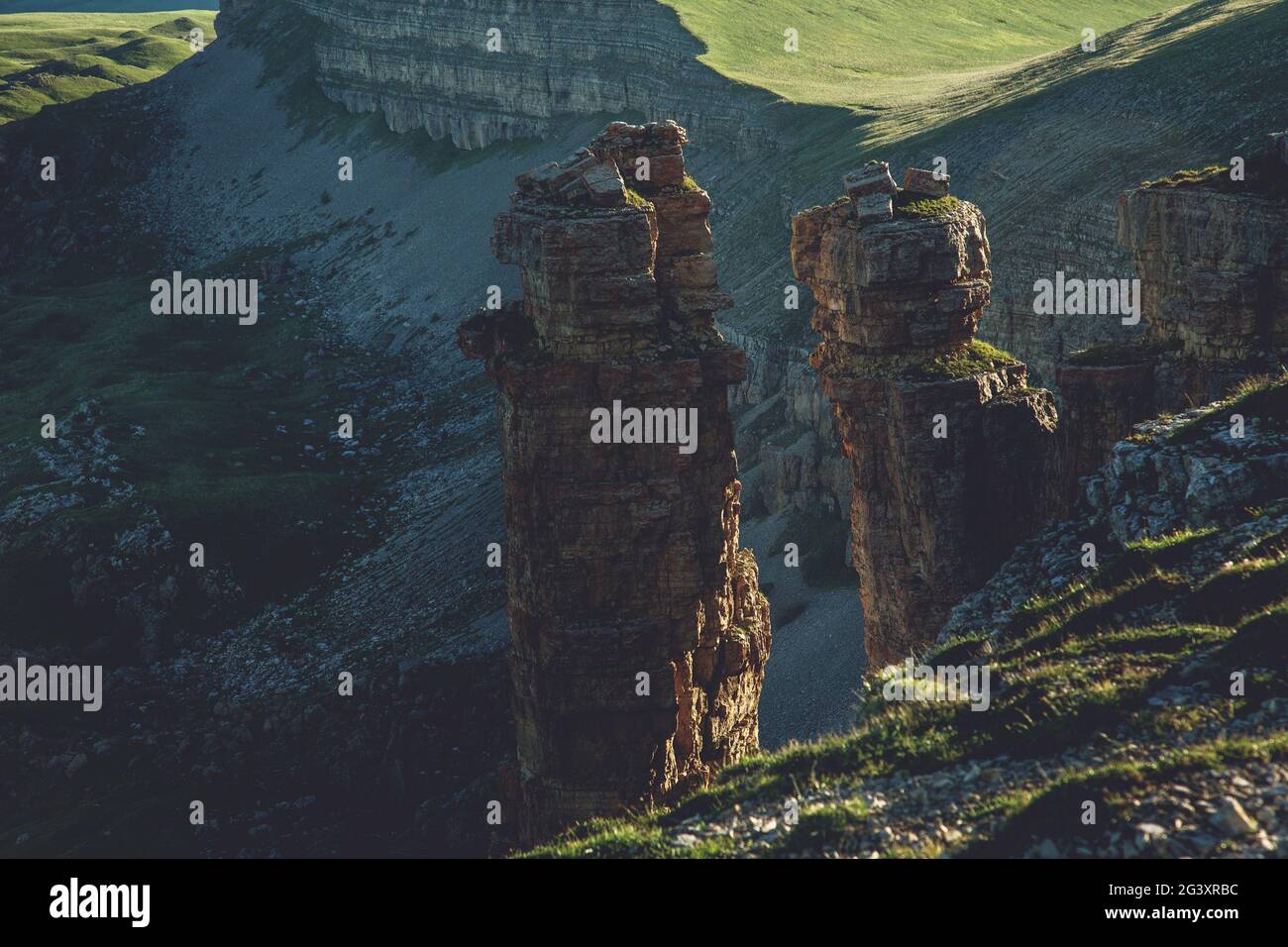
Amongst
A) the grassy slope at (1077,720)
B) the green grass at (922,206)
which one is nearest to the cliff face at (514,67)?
the green grass at (922,206)

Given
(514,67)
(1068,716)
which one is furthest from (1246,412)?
(514,67)

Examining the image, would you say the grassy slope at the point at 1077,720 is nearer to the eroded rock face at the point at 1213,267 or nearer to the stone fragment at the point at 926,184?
the eroded rock face at the point at 1213,267

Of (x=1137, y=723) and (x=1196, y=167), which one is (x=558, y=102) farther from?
(x=1137, y=723)

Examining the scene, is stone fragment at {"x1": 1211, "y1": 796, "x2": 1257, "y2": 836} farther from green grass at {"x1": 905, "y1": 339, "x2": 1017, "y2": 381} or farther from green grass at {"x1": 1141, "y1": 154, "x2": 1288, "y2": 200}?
green grass at {"x1": 1141, "y1": 154, "x2": 1288, "y2": 200}

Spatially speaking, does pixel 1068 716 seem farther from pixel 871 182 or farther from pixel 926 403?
pixel 871 182

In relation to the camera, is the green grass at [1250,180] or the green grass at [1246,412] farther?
the green grass at [1250,180]

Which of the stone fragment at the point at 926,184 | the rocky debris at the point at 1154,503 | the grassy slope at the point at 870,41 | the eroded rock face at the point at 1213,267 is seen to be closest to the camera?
the rocky debris at the point at 1154,503

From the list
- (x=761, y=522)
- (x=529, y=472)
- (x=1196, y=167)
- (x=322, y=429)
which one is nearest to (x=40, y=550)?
(x=322, y=429)
